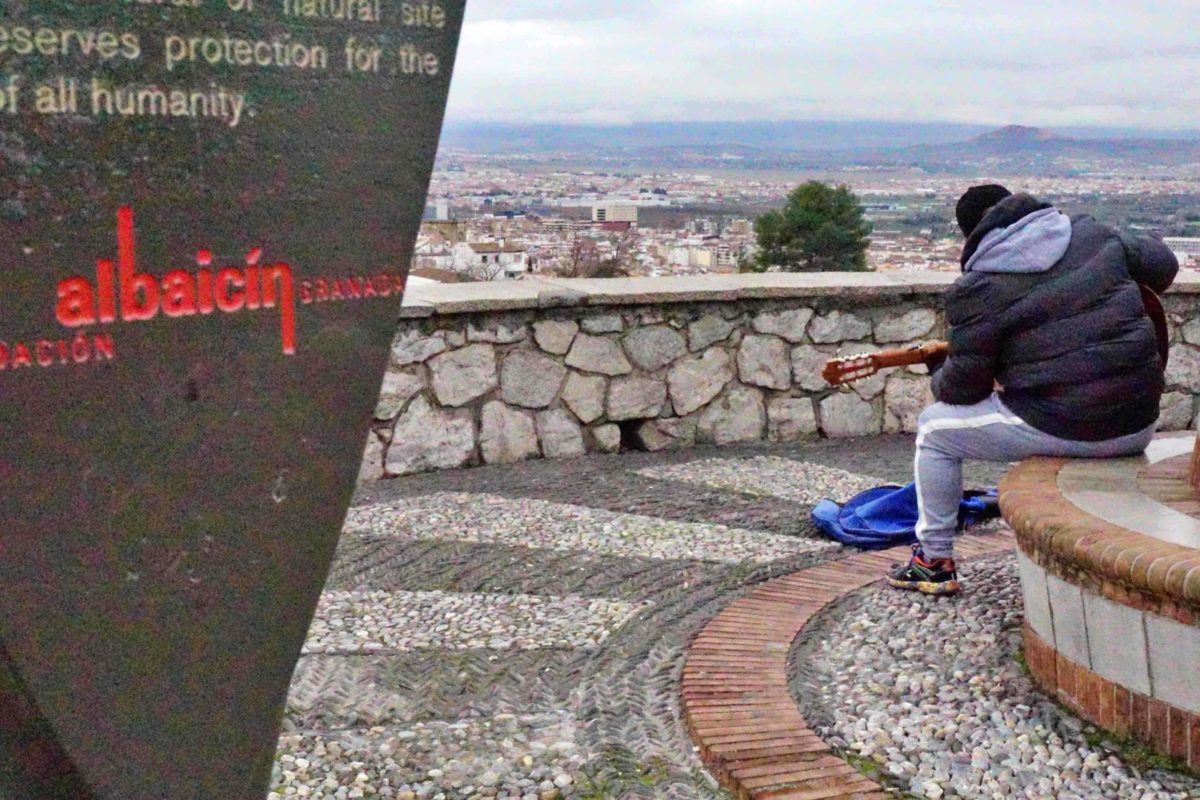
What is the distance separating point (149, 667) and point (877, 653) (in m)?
2.37

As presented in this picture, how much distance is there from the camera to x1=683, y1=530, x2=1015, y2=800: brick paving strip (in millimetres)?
3023

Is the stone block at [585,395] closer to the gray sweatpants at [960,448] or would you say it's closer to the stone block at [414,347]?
the stone block at [414,347]

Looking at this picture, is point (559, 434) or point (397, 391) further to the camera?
point (559, 434)

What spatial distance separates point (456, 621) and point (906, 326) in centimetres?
385

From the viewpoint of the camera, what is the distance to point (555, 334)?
670 cm

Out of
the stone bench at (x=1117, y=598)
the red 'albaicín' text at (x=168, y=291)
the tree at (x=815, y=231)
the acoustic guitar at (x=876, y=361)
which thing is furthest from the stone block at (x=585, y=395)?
the tree at (x=815, y=231)

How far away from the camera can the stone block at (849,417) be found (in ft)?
24.0

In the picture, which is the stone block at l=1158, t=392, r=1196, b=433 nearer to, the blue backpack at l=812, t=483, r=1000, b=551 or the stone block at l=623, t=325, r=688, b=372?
the blue backpack at l=812, t=483, r=1000, b=551

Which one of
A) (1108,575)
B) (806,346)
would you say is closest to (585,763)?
(1108,575)

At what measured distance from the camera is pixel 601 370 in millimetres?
6832

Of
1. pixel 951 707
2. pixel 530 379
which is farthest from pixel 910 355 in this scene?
pixel 530 379

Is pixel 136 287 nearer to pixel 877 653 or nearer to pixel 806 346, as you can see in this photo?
pixel 877 653

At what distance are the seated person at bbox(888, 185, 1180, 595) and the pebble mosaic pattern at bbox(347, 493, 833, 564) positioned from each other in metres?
0.93

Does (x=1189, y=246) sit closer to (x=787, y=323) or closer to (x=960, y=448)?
(x=787, y=323)
